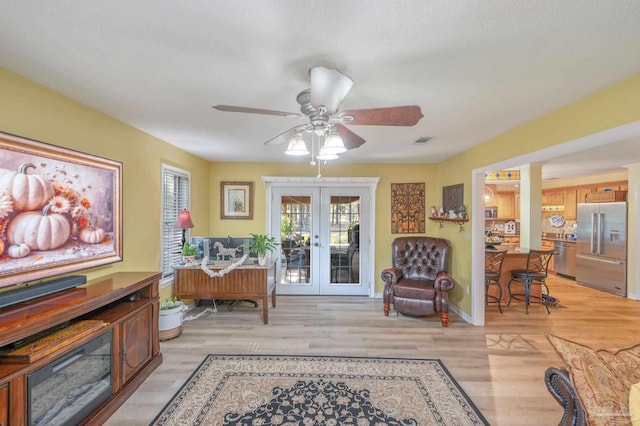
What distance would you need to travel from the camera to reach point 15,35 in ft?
4.54

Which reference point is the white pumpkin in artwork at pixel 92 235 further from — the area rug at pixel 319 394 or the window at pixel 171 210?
the area rug at pixel 319 394

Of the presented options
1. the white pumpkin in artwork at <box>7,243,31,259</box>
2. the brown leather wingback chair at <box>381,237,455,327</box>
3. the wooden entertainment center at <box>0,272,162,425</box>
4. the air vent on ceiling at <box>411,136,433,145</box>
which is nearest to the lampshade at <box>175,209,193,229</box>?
the wooden entertainment center at <box>0,272,162,425</box>

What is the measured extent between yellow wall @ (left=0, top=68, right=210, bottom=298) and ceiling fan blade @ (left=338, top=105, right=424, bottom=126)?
2037 mm

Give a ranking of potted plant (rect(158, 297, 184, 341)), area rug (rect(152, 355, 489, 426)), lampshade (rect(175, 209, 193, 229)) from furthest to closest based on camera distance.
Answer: lampshade (rect(175, 209, 193, 229)), potted plant (rect(158, 297, 184, 341)), area rug (rect(152, 355, 489, 426))

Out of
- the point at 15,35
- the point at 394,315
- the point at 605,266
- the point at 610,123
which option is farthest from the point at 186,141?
the point at 605,266

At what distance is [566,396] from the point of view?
1.34 metres

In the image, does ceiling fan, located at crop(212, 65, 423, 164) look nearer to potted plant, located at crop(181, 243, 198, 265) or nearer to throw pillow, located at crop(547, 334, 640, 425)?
throw pillow, located at crop(547, 334, 640, 425)

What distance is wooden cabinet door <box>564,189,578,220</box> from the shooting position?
6691 millimetres

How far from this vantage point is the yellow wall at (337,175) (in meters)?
4.89

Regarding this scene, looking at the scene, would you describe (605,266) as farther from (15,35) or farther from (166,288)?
(15,35)

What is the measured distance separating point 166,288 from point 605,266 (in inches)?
288

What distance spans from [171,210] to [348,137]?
2.70 metres

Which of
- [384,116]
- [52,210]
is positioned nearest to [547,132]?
[384,116]

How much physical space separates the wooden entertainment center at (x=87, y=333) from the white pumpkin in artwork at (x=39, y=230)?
1.18ft
